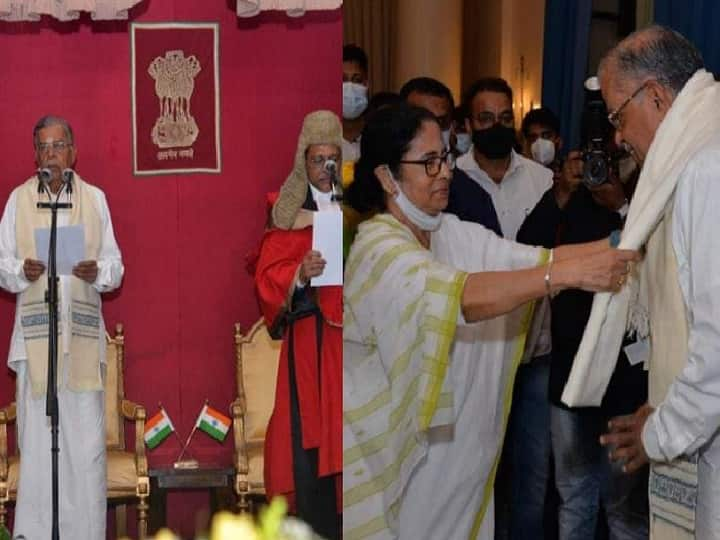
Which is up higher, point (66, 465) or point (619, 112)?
point (619, 112)

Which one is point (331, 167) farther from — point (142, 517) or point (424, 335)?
point (142, 517)

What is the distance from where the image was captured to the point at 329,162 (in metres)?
2.08

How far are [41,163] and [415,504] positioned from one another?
0.84 meters

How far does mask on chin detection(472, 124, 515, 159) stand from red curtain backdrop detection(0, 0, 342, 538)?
0.24m

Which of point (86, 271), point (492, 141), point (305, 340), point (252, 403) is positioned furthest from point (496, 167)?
point (86, 271)

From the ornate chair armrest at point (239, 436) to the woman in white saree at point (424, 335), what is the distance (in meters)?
0.18

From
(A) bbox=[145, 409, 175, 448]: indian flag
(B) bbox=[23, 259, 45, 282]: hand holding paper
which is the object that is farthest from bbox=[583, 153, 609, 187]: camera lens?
(B) bbox=[23, 259, 45, 282]: hand holding paper

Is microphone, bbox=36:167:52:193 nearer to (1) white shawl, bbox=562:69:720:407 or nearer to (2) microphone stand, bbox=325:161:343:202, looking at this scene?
(2) microphone stand, bbox=325:161:343:202

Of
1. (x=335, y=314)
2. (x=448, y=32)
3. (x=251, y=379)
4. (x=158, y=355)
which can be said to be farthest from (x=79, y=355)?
(x=448, y=32)

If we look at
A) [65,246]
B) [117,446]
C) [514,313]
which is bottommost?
[117,446]

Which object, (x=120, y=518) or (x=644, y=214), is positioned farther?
(x=120, y=518)

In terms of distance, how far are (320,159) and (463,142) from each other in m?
0.23

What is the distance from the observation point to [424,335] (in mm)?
2082

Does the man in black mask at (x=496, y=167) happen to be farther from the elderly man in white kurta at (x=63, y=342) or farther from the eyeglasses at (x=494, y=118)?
the elderly man in white kurta at (x=63, y=342)
